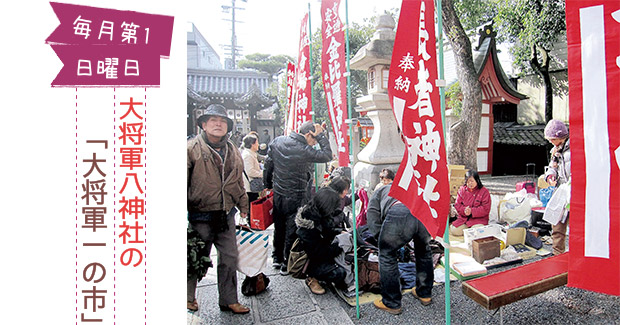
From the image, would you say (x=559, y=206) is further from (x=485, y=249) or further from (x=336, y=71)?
(x=336, y=71)

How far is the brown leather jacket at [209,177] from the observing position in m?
3.11

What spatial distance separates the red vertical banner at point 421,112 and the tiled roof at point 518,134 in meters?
12.0

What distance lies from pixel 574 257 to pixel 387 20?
643 cm

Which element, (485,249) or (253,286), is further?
(485,249)

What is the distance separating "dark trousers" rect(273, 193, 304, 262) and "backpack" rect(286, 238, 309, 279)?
239 millimetres

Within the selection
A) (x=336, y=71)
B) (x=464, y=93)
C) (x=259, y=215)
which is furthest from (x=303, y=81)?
(x=464, y=93)

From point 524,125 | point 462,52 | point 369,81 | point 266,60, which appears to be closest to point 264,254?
point 369,81

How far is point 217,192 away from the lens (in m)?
3.22

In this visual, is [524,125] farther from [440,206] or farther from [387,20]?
[440,206]

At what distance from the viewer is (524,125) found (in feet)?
46.8

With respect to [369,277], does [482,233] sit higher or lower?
higher

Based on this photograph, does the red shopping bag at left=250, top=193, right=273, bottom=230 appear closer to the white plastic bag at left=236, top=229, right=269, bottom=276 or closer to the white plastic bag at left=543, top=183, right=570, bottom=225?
the white plastic bag at left=236, top=229, right=269, bottom=276

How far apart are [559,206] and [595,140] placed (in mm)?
2985

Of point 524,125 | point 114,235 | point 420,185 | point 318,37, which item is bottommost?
point 114,235
